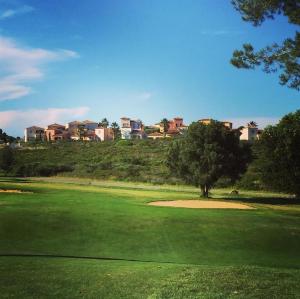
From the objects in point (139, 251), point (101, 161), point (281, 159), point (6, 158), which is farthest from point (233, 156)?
point (101, 161)

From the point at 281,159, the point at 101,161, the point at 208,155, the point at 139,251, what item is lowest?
the point at 139,251

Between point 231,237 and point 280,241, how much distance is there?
2.31 metres

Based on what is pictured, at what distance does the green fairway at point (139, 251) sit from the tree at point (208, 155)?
61.3 ft

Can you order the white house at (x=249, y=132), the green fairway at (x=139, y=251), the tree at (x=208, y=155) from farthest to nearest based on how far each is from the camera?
the white house at (x=249, y=132) → the tree at (x=208, y=155) → the green fairway at (x=139, y=251)

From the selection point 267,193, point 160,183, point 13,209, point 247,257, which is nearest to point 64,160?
point 160,183

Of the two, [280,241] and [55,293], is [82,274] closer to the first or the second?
[55,293]

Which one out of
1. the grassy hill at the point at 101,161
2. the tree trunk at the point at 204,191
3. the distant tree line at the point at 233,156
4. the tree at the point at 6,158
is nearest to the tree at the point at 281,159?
the distant tree line at the point at 233,156

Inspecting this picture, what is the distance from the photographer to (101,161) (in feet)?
350

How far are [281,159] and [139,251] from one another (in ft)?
105

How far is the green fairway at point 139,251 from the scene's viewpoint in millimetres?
11539

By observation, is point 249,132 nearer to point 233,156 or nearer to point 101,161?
point 101,161

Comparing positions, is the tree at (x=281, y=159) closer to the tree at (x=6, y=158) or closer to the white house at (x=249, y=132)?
the tree at (x=6, y=158)

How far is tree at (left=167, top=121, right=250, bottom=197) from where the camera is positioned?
49.4 meters

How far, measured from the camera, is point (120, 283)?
39.0 feet
